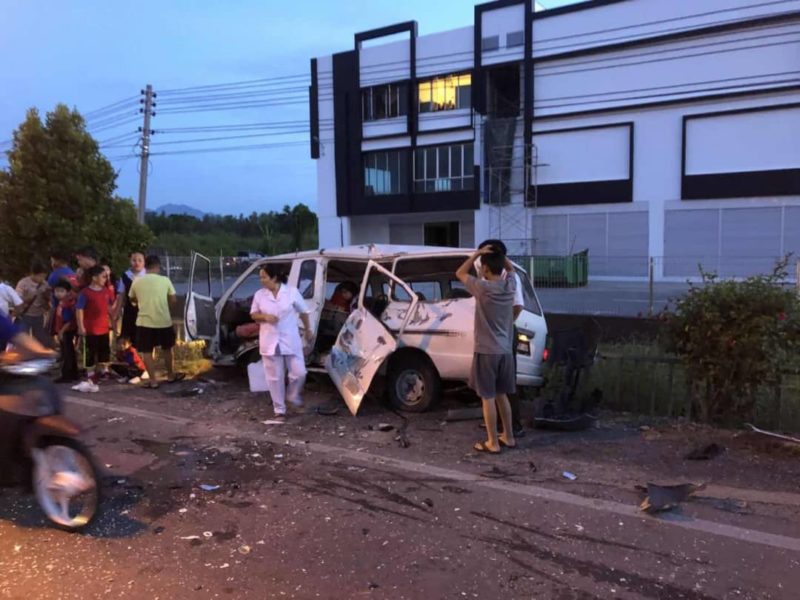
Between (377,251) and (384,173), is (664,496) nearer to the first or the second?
(377,251)

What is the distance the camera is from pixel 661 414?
693cm

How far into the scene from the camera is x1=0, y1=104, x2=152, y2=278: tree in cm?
1509

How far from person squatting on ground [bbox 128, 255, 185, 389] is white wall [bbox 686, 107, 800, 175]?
28103 mm

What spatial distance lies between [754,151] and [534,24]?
40.6 ft

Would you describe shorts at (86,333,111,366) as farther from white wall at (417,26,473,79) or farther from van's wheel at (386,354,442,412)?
white wall at (417,26,473,79)

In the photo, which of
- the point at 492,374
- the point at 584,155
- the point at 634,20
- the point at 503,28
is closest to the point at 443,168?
the point at 503,28

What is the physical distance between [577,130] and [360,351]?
2928cm

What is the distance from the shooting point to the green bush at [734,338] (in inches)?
222

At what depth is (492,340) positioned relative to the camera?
5.76 meters

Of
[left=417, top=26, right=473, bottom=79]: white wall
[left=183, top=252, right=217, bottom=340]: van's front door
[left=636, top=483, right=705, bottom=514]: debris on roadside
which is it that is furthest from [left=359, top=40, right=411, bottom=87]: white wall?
[left=636, top=483, right=705, bottom=514]: debris on roadside

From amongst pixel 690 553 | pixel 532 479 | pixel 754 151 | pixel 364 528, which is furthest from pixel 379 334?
pixel 754 151

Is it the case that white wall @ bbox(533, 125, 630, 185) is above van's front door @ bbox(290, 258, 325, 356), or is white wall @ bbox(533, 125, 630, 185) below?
above

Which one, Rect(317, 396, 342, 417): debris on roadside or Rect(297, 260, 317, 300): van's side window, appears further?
Rect(297, 260, 317, 300): van's side window

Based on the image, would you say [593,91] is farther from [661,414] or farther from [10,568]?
[10,568]
